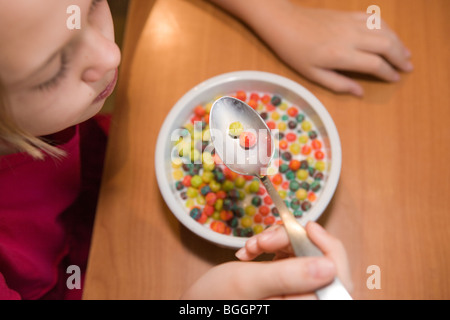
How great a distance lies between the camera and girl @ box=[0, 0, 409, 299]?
38cm

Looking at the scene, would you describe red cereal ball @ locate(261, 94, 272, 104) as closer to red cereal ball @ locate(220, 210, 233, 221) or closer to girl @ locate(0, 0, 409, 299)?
girl @ locate(0, 0, 409, 299)

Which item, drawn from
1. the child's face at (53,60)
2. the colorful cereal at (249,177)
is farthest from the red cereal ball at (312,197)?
the child's face at (53,60)

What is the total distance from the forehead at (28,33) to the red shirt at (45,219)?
0.81ft

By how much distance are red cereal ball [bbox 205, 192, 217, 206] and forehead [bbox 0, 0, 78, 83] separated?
32cm

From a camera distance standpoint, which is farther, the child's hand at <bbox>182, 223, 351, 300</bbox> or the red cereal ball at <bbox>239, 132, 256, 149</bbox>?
the red cereal ball at <bbox>239, 132, 256, 149</bbox>

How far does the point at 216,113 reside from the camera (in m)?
0.56

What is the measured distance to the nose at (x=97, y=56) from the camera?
432 mm

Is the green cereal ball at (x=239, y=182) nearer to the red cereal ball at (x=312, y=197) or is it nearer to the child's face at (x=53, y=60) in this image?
the red cereal ball at (x=312, y=197)

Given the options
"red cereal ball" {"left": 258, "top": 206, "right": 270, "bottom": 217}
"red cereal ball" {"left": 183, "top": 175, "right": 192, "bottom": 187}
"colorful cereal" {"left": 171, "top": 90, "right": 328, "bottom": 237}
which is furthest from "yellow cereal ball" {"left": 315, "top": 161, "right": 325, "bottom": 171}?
"red cereal ball" {"left": 183, "top": 175, "right": 192, "bottom": 187}

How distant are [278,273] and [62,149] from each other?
0.44m

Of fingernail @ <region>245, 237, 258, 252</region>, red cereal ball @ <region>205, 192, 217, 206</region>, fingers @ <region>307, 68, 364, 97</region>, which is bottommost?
fingernail @ <region>245, 237, 258, 252</region>

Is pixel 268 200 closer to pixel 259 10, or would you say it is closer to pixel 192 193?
pixel 192 193

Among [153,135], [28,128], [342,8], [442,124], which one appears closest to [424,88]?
[442,124]

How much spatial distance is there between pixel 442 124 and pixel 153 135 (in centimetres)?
49
